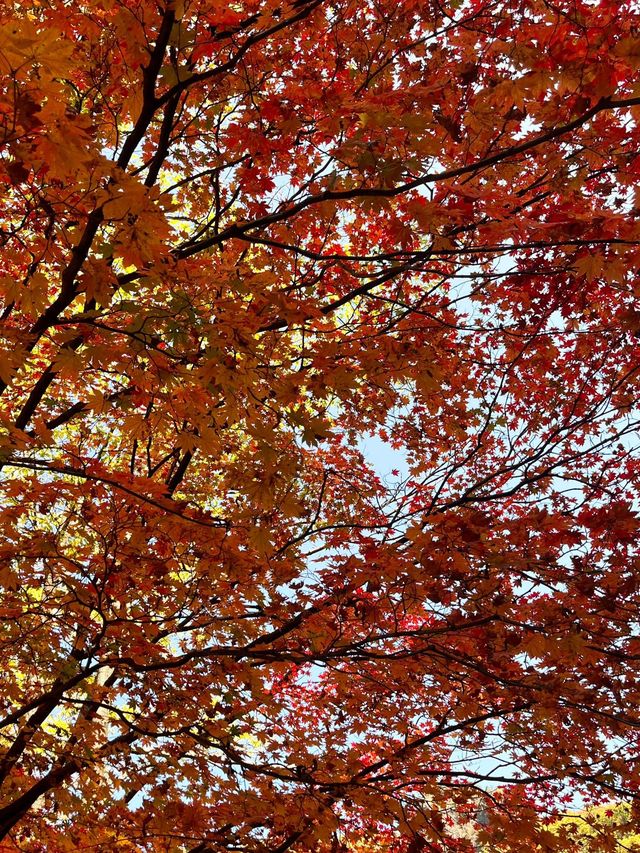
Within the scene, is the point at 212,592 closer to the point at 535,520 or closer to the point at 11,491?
the point at 11,491

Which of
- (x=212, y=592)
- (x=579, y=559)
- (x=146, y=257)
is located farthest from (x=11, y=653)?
(x=579, y=559)

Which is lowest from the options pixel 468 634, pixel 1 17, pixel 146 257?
pixel 146 257

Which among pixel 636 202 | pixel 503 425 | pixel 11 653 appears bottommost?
pixel 11 653

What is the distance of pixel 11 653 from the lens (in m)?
5.75

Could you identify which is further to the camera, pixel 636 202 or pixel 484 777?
pixel 484 777

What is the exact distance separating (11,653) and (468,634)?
14.0 ft

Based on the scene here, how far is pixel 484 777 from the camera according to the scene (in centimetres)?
588

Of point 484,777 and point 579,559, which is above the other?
point 579,559

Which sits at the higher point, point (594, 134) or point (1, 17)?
point (594, 134)

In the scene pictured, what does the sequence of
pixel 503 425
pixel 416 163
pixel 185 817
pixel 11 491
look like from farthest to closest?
pixel 503 425 → pixel 185 817 → pixel 11 491 → pixel 416 163

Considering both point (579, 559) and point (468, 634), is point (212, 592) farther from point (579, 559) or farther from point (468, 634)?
point (579, 559)

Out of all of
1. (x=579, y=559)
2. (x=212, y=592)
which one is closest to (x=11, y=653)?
(x=212, y=592)

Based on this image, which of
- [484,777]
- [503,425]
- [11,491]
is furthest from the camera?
[503,425]

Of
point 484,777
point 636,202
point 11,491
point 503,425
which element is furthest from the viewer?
point 503,425
